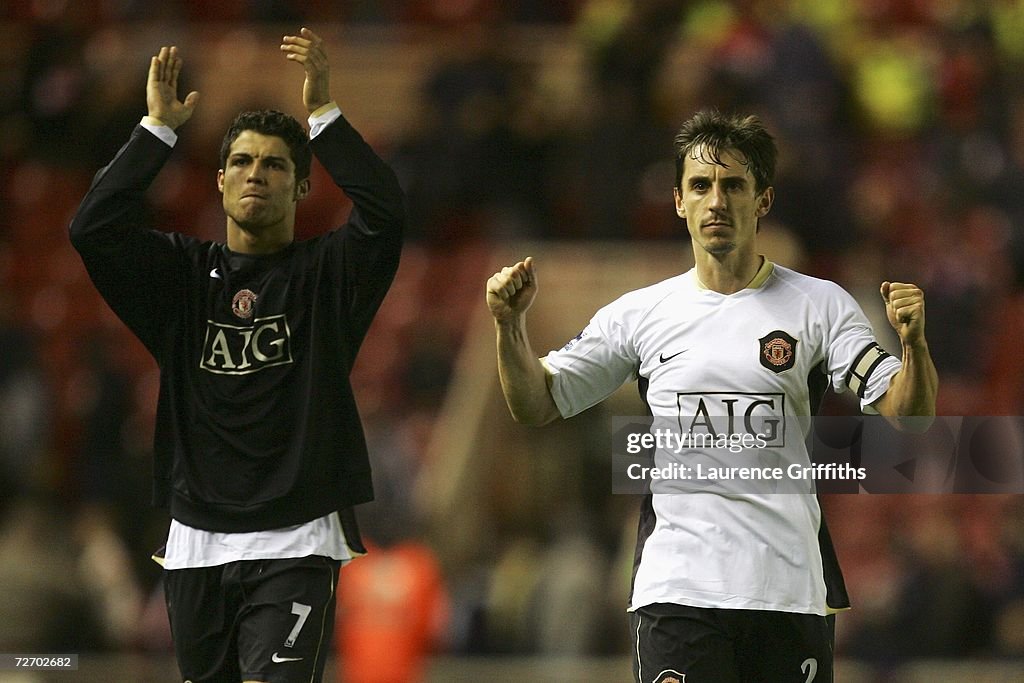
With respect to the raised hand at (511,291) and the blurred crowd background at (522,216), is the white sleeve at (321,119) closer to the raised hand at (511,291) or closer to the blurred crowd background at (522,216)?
the raised hand at (511,291)

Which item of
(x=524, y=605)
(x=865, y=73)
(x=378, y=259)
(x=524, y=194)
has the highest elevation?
(x=865, y=73)

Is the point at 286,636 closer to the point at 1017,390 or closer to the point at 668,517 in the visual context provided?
the point at 668,517

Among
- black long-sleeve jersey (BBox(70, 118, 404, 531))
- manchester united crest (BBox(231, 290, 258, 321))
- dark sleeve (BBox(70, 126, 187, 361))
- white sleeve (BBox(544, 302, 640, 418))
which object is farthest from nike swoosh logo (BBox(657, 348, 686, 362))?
dark sleeve (BBox(70, 126, 187, 361))

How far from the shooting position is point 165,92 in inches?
216

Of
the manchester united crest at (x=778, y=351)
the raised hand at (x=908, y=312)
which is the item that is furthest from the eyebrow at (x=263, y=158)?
the raised hand at (x=908, y=312)

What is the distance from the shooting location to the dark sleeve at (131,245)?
5.39 metres

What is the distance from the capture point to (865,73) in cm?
1506

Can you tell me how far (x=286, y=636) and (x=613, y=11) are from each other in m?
11.3

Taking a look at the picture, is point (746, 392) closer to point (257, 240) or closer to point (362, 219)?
point (362, 219)

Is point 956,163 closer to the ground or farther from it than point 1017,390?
farther from it

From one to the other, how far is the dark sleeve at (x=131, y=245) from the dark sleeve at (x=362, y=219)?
0.58 metres

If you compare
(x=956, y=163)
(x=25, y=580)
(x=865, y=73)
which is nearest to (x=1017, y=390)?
(x=956, y=163)

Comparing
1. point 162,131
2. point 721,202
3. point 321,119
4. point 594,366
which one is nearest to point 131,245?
point 162,131
